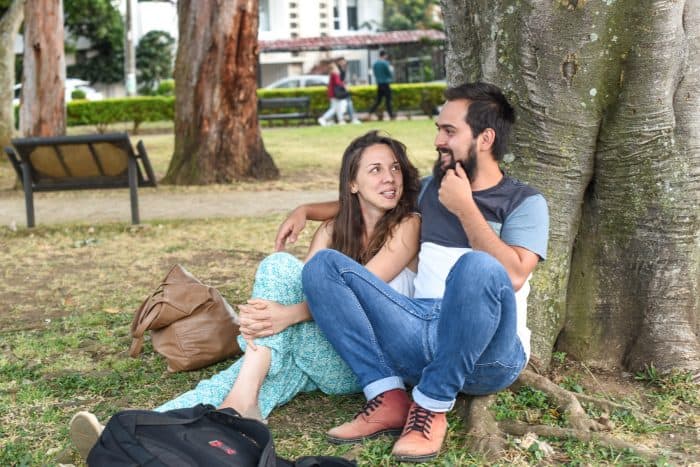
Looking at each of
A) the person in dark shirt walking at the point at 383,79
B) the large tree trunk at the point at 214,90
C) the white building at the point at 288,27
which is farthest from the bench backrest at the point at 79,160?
the white building at the point at 288,27

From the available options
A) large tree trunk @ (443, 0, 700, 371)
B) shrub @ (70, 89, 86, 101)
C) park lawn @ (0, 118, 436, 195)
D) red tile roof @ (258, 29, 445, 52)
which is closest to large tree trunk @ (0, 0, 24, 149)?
park lawn @ (0, 118, 436, 195)

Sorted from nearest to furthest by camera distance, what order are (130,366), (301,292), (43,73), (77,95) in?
1. (301,292)
2. (130,366)
3. (43,73)
4. (77,95)

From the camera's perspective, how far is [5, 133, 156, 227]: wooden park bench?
26.7 ft

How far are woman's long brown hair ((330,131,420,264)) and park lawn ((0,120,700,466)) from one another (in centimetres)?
66

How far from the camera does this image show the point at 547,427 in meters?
3.55

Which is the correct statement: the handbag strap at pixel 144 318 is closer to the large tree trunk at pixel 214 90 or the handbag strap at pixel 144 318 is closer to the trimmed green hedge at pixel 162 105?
the large tree trunk at pixel 214 90

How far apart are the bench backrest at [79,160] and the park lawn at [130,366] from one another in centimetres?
41

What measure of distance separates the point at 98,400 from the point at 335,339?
4.24 ft

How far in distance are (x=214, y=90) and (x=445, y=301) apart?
852 cm

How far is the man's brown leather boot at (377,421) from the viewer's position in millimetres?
3525

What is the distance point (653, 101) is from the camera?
3998 mm

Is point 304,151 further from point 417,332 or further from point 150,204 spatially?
point 417,332

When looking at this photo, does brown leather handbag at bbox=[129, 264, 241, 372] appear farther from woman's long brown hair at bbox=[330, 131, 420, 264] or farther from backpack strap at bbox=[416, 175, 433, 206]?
backpack strap at bbox=[416, 175, 433, 206]

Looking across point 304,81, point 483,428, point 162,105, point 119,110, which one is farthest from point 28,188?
point 304,81
